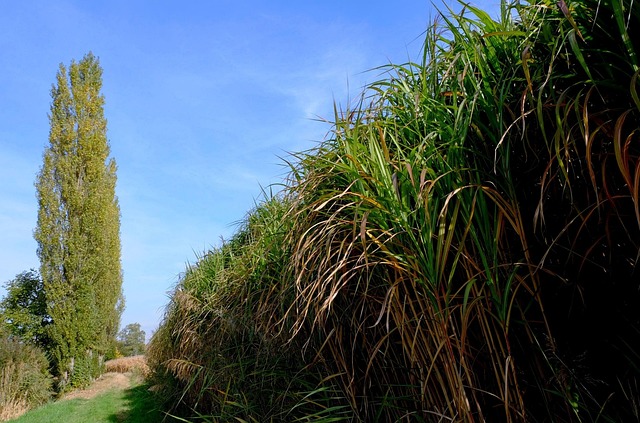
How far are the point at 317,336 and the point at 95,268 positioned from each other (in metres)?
16.7

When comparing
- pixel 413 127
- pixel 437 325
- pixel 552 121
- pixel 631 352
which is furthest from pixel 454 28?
pixel 631 352

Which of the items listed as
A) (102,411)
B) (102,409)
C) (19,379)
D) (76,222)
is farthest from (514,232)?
(76,222)

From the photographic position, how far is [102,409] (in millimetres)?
10875

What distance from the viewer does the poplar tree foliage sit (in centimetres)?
1602

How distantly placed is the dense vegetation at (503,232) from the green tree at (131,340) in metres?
29.8

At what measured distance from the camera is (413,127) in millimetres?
1991

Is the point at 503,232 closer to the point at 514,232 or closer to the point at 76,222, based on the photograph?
the point at 514,232

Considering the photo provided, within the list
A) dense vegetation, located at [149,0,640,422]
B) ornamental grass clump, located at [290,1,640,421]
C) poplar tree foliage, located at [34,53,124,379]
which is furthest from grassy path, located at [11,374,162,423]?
ornamental grass clump, located at [290,1,640,421]

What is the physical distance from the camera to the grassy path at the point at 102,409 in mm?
8836

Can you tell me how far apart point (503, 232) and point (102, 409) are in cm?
1164

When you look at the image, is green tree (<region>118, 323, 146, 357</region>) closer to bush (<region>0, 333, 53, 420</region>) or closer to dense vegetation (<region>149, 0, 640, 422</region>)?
bush (<region>0, 333, 53, 420</region>)

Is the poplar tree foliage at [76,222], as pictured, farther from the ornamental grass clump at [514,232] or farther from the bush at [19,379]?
the ornamental grass clump at [514,232]

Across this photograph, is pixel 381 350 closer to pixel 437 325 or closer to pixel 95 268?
pixel 437 325

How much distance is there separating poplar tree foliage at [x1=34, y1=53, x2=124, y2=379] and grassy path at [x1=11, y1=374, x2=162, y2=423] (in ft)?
7.58
